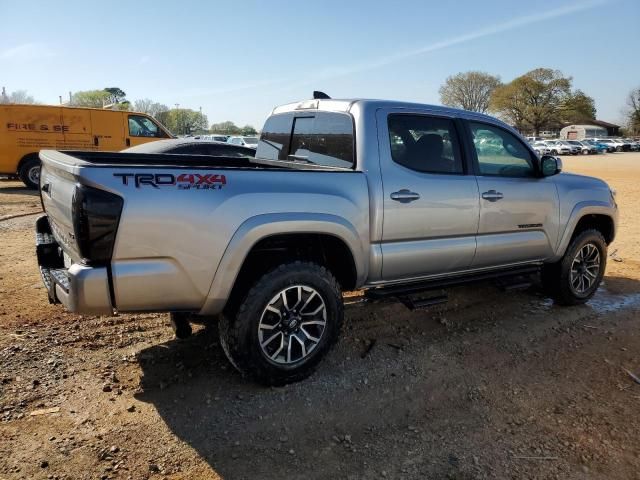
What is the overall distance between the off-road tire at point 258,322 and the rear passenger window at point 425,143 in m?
1.14

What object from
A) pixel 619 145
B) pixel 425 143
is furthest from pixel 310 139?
pixel 619 145

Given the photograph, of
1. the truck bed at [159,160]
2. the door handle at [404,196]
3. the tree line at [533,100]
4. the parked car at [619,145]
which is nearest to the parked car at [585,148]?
the parked car at [619,145]

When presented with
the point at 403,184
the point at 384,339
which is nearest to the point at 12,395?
the point at 384,339

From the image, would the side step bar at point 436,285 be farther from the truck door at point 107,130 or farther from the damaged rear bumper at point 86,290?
the truck door at point 107,130

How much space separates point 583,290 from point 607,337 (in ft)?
2.97

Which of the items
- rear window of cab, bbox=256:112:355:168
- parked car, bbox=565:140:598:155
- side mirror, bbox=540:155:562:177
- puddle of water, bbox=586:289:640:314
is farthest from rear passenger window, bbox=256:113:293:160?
parked car, bbox=565:140:598:155

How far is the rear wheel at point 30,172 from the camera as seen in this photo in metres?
13.2

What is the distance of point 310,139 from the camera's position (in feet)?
14.1

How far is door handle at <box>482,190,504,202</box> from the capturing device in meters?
4.27

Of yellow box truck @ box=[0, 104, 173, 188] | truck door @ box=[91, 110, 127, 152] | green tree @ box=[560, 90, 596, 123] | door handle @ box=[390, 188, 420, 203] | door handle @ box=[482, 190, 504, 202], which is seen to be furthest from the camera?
green tree @ box=[560, 90, 596, 123]

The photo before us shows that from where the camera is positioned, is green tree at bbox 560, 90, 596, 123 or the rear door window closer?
the rear door window

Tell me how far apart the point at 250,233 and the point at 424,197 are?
1494 millimetres

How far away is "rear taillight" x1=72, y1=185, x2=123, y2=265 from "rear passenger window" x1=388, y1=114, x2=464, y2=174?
6.80 ft

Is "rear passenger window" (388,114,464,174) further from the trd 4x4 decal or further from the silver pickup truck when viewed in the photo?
the trd 4x4 decal
